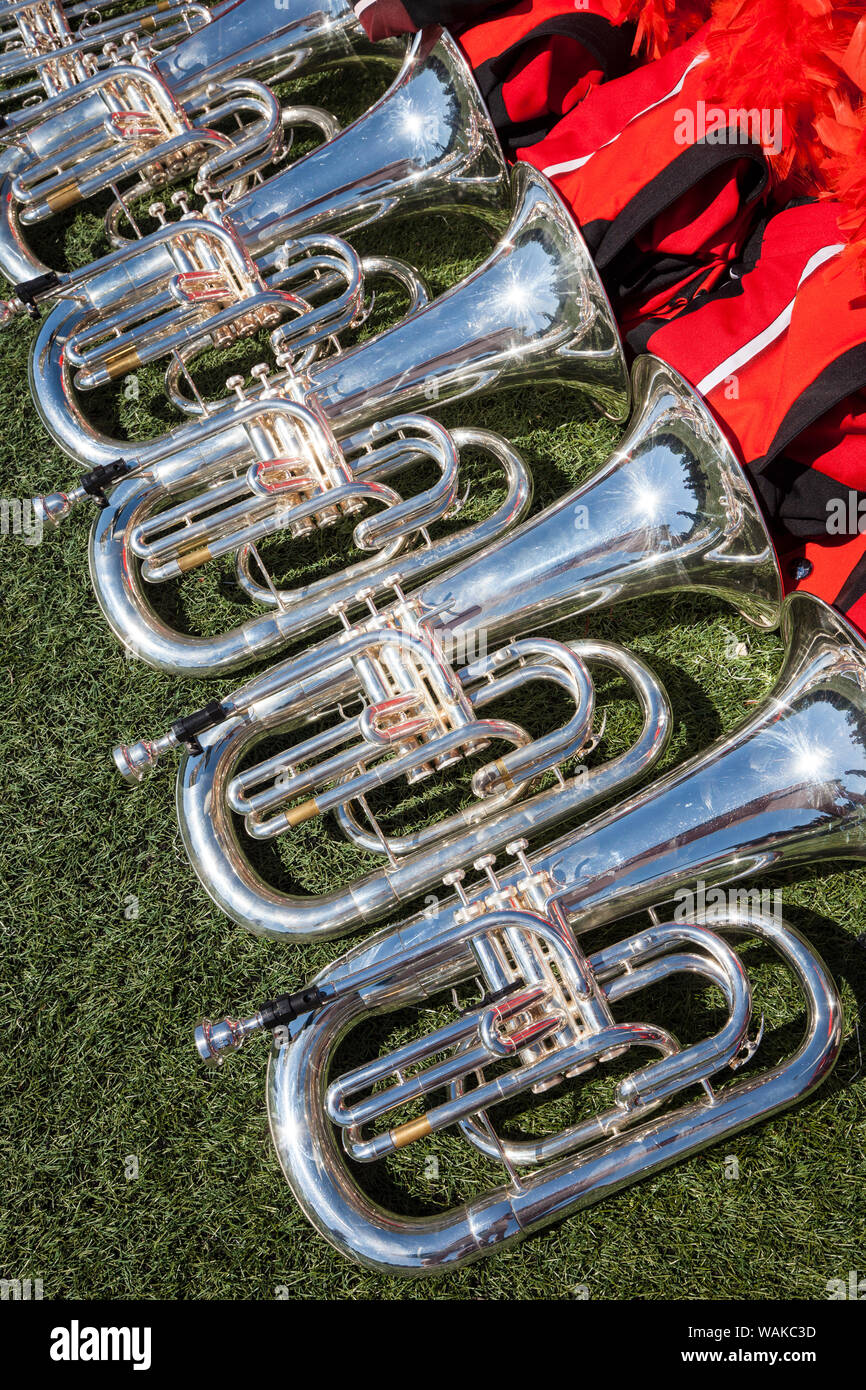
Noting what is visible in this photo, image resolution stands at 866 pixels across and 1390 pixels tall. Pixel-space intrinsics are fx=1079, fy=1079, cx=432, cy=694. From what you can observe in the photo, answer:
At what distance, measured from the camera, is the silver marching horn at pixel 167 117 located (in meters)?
3.00

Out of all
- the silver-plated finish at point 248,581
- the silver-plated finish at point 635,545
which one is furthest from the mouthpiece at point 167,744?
the silver-plated finish at point 635,545

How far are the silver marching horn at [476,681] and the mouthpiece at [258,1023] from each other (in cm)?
18

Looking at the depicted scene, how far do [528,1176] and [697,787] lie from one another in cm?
91

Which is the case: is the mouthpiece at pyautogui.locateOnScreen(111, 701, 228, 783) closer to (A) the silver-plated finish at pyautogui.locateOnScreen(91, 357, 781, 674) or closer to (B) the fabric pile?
(A) the silver-plated finish at pyautogui.locateOnScreen(91, 357, 781, 674)

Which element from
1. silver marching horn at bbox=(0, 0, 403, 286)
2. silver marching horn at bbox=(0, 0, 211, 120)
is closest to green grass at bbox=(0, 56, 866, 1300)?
silver marching horn at bbox=(0, 0, 403, 286)

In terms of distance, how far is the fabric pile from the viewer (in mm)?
2232

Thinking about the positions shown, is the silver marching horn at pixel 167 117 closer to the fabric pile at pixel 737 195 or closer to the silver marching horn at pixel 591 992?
the fabric pile at pixel 737 195

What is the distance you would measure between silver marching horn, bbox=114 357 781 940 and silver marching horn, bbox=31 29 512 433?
807 mm

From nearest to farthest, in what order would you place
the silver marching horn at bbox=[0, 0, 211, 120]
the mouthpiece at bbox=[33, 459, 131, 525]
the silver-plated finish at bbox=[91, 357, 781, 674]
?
the silver-plated finish at bbox=[91, 357, 781, 674] < the mouthpiece at bbox=[33, 459, 131, 525] < the silver marching horn at bbox=[0, 0, 211, 120]

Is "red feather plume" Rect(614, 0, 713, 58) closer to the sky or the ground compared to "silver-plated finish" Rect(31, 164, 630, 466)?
closer to the sky

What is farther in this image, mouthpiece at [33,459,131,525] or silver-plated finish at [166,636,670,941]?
mouthpiece at [33,459,131,525]

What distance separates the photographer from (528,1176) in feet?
7.56

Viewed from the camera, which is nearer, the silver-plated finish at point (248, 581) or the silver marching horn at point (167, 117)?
the silver-plated finish at point (248, 581)

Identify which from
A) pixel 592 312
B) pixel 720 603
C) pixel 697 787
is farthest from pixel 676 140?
pixel 697 787
